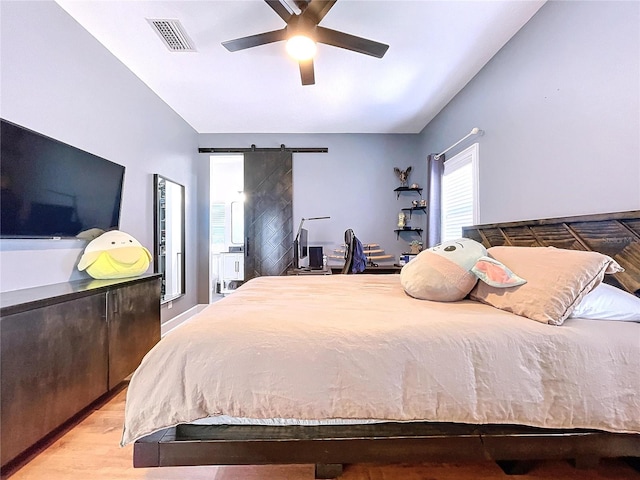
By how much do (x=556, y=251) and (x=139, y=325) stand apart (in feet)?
9.34

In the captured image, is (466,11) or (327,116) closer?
(466,11)

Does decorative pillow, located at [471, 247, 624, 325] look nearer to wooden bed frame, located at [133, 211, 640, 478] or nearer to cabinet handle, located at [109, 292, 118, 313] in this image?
wooden bed frame, located at [133, 211, 640, 478]

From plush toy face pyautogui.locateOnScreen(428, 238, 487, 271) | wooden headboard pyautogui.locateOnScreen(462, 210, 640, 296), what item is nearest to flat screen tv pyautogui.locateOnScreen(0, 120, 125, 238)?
plush toy face pyautogui.locateOnScreen(428, 238, 487, 271)

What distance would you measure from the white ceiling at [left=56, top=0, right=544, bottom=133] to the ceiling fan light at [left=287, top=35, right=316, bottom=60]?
0.28 m

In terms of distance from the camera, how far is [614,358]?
105 cm

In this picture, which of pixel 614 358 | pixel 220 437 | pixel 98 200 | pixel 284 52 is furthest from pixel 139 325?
pixel 614 358

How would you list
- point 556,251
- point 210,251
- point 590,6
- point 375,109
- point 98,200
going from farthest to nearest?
point 210,251, point 375,109, point 98,200, point 590,6, point 556,251

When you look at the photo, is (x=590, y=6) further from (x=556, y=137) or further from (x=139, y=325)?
(x=139, y=325)

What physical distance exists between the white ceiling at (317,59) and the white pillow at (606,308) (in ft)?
6.51

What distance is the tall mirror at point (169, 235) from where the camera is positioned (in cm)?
332

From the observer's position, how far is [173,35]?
2.26 m

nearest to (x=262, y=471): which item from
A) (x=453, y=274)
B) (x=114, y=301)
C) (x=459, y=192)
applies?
(x=453, y=274)

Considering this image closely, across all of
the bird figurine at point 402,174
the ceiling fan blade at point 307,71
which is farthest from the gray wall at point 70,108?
the bird figurine at point 402,174

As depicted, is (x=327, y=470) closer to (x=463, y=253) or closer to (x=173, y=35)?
(x=463, y=253)
